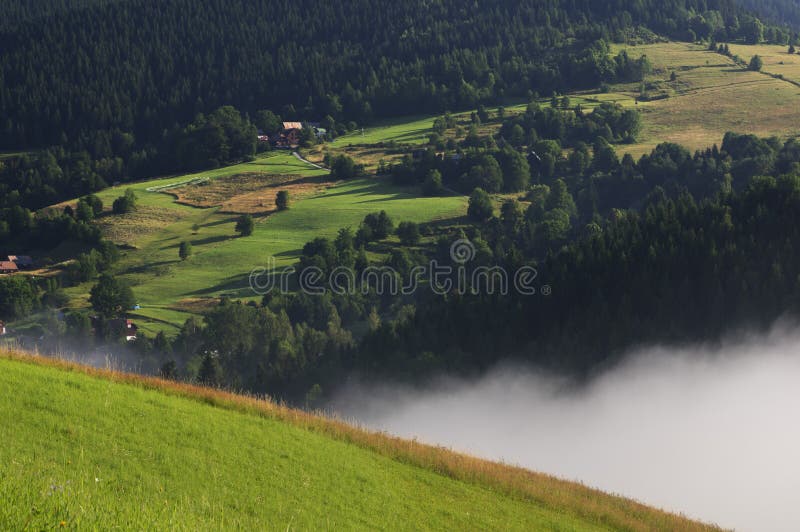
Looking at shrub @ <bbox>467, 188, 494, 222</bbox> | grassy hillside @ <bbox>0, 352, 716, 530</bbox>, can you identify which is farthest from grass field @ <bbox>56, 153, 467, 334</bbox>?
grassy hillside @ <bbox>0, 352, 716, 530</bbox>

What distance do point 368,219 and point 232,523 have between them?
142764mm

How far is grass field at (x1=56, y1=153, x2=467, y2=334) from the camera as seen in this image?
5719 inches

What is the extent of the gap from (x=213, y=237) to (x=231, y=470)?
14217 centimetres

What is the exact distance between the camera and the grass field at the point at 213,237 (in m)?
145

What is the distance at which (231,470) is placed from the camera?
2844cm

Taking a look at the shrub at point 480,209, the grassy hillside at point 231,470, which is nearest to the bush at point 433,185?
the shrub at point 480,209

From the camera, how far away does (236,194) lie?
197750 millimetres

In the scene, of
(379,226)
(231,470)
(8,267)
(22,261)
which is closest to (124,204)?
(22,261)

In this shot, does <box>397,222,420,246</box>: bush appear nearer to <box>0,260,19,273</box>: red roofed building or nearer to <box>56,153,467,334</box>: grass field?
<box>56,153,467,334</box>: grass field

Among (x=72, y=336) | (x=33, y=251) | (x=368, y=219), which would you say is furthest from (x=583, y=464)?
(x=33, y=251)

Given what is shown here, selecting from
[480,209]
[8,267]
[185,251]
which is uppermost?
[480,209]

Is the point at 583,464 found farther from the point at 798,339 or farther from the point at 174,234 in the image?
the point at 174,234

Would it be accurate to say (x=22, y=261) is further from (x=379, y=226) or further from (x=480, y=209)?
(x=480, y=209)

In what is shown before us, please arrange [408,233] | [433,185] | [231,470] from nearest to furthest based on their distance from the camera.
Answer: [231,470]
[408,233]
[433,185]
